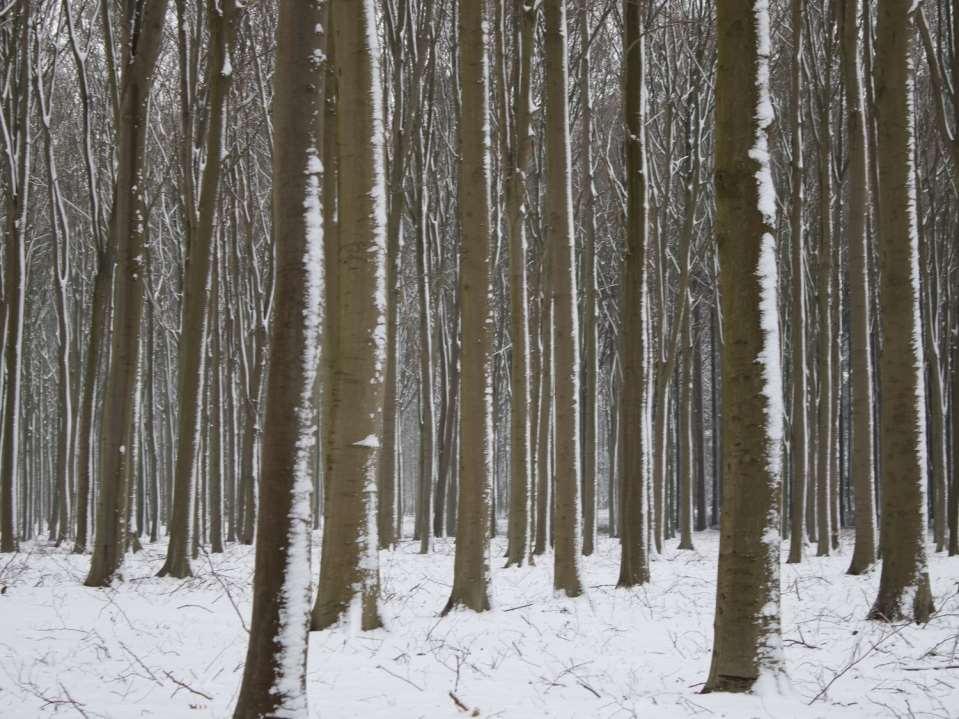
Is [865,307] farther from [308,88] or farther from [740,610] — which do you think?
[308,88]

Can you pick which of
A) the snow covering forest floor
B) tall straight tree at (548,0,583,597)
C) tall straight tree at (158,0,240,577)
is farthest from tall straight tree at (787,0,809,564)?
tall straight tree at (158,0,240,577)

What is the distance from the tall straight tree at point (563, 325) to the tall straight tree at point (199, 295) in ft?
12.1

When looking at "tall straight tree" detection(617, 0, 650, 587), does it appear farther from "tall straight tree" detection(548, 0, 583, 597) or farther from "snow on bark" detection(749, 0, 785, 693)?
"snow on bark" detection(749, 0, 785, 693)

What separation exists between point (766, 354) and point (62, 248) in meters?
13.5

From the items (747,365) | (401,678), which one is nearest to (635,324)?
(747,365)

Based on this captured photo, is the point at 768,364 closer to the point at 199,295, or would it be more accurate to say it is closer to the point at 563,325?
the point at 563,325

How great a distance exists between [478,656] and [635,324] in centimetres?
449

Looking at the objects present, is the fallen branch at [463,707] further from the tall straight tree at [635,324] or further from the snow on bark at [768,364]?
the tall straight tree at [635,324]

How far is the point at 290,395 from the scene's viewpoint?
11.6 ft

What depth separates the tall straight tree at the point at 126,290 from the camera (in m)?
8.89

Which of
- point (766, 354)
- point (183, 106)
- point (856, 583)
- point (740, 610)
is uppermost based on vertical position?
Answer: point (183, 106)

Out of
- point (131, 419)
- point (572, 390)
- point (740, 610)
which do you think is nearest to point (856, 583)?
point (572, 390)

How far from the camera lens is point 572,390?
327 inches

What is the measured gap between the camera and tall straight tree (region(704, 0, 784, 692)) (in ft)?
13.9
